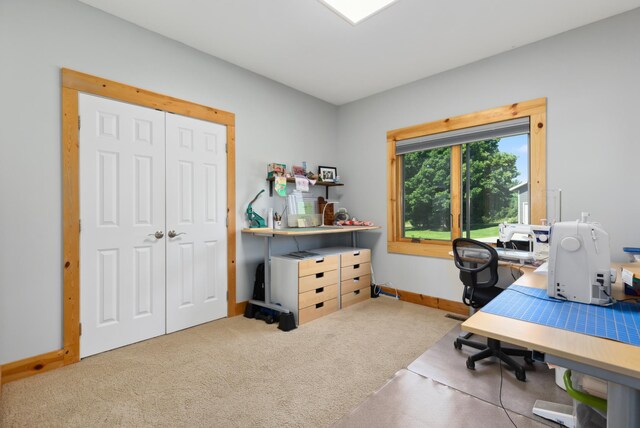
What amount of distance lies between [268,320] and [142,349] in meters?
1.10

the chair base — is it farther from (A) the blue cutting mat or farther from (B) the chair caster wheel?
(A) the blue cutting mat

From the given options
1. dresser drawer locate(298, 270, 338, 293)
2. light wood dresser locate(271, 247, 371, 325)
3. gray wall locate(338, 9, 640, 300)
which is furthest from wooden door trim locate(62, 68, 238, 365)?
gray wall locate(338, 9, 640, 300)

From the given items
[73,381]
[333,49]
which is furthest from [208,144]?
[73,381]

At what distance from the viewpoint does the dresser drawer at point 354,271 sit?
354cm

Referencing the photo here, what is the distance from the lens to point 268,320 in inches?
118

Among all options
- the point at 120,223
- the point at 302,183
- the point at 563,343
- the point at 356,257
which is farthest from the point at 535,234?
the point at 120,223

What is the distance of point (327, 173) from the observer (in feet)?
13.6

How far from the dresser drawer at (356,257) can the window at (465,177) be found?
0.34 meters

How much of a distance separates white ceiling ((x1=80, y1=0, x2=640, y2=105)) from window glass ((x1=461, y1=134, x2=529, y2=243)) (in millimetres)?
958

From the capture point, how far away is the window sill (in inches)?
135

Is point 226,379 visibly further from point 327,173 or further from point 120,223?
point 327,173

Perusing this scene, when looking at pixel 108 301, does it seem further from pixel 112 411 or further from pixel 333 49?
pixel 333 49

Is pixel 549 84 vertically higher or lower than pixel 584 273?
A: higher

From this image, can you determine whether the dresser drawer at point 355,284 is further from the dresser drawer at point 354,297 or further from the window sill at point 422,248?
the window sill at point 422,248
